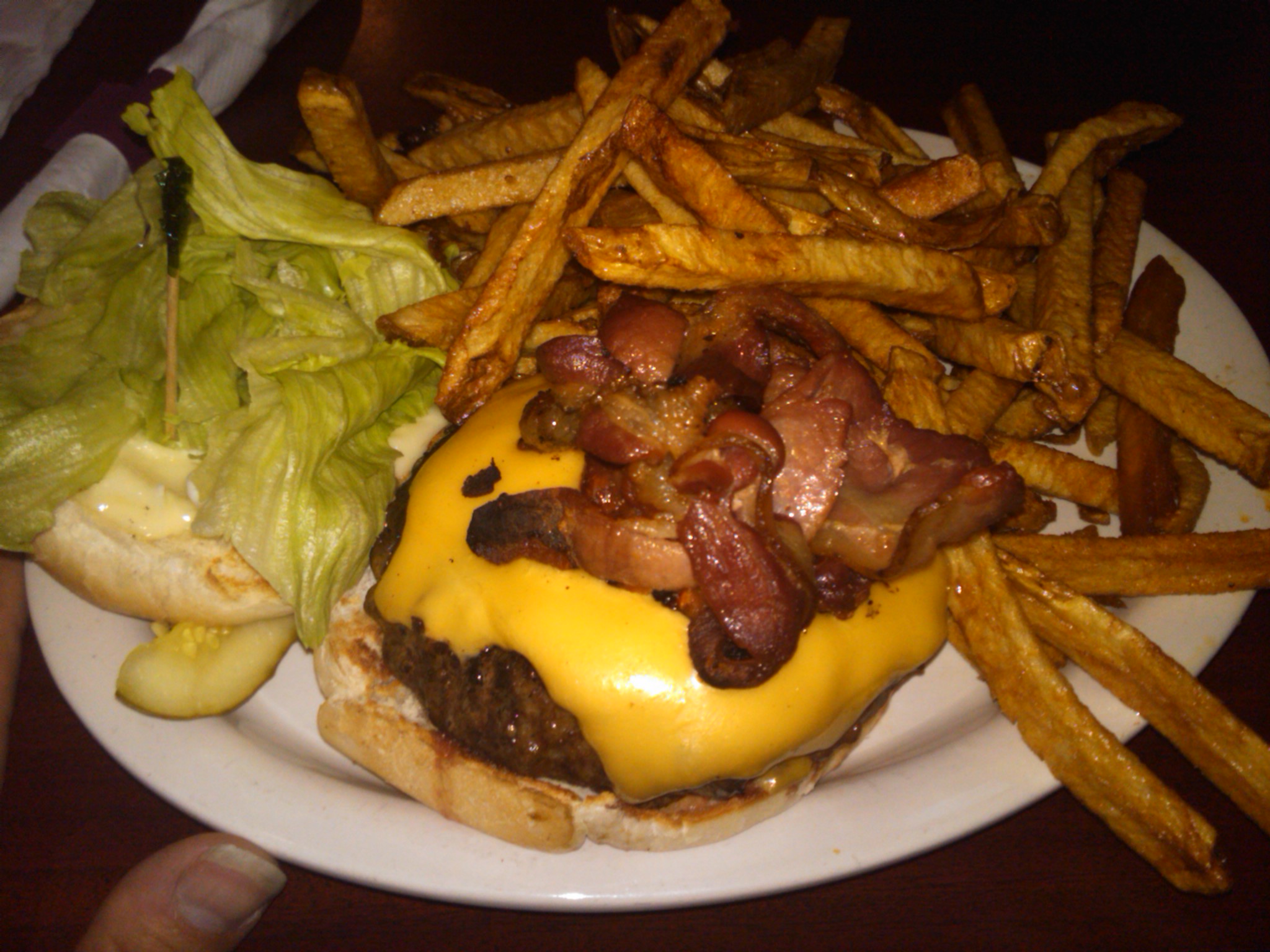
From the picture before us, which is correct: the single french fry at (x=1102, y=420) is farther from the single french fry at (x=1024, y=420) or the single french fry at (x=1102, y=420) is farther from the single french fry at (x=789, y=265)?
the single french fry at (x=789, y=265)

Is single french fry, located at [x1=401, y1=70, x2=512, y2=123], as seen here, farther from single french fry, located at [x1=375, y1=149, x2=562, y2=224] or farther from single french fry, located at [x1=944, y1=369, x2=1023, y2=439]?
single french fry, located at [x1=944, y1=369, x2=1023, y2=439]

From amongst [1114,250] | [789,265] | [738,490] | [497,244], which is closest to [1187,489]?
[1114,250]

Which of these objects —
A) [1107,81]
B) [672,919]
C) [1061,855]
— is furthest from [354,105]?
[1107,81]

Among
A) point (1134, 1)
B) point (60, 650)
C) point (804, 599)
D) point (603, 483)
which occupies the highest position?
point (1134, 1)

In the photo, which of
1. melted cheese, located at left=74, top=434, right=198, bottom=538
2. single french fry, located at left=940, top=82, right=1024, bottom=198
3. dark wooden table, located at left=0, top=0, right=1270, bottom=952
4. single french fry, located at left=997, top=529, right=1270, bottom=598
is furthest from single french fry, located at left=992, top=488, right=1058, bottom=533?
melted cheese, located at left=74, top=434, right=198, bottom=538

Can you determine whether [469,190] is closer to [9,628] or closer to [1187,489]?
[9,628]

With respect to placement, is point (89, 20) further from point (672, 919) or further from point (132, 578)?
point (672, 919)

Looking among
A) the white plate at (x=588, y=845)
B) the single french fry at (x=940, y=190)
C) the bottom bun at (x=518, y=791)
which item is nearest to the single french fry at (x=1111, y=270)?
the white plate at (x=588, y=845)
